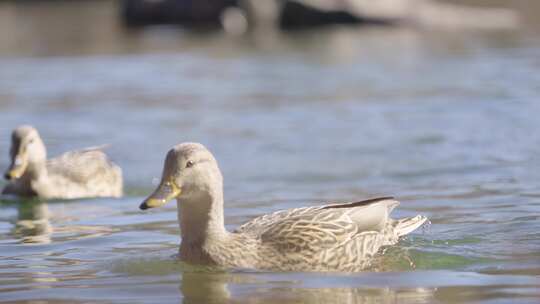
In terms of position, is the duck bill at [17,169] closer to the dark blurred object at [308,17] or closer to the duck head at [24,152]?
the duck head at [24,152]

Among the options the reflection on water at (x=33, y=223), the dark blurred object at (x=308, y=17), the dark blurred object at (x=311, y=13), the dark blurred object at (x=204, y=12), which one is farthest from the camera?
the dark blurred object at (x=204, y=12)

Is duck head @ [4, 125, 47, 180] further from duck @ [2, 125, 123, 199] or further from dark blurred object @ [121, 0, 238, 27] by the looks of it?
dark blurred object @ [121, 0, 238, 27]

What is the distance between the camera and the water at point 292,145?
8312mm

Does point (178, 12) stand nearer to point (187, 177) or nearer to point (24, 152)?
point (24, 152)

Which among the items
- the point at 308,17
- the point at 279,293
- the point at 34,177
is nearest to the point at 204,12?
the point at 308,17

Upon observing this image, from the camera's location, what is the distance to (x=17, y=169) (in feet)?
42.0

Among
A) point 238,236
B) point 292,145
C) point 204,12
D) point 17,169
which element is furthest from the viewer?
point 204,12

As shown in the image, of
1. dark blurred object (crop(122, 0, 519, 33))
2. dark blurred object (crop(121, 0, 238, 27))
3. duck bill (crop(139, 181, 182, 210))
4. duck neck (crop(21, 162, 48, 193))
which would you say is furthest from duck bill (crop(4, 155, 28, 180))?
dark blurred object (crop(121, 0, 238, 27))

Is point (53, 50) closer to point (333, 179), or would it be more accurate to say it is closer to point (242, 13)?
point (242, 13)

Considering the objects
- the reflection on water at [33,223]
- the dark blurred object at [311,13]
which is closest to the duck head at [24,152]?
the reflection on water at [33,223]

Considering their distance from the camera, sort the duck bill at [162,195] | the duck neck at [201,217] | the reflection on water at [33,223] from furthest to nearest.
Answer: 1. the reflection on water at [33,223]
2. the duck neck at [201,217]
3. the duck bill at [162,195]

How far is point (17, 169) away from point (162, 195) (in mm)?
4839

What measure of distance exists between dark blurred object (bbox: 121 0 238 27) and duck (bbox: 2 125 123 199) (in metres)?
25.9

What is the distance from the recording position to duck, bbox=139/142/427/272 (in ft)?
27.7
